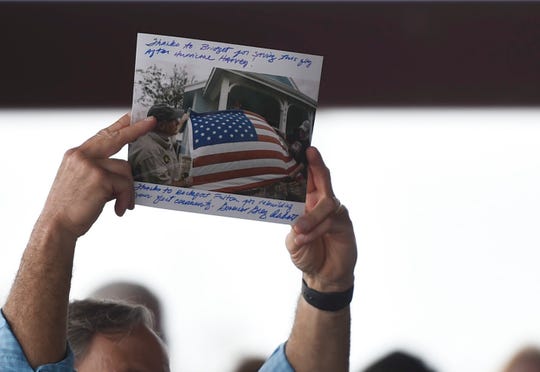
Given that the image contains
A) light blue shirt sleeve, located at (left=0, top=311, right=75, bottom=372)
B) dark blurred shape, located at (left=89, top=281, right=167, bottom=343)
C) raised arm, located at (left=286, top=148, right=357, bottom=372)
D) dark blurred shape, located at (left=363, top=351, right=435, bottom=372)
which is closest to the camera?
light blue shirt sleeve, located at (left=0, top=311, right=75, bottom=372)

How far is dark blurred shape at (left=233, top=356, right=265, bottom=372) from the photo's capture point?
10.5 ft

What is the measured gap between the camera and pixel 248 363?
10.8ft

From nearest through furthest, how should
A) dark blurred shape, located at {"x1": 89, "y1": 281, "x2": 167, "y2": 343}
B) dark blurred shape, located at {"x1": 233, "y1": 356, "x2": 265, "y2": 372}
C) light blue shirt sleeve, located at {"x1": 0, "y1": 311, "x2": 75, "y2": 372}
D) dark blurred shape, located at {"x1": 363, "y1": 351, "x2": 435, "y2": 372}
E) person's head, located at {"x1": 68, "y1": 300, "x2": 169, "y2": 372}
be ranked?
light blue shirt sleeve, located at {"x1": 0, "y1": 311, "x2": 75, "y2": 372} < person's head, located at {"x1": 68, "y1": 300, "x2": 169, "y2": 372} < dark blurred shape, located at {"x1": 363, "y1": 351, "x2": 435, "y2": 372} < dark blurred shape, located at {"x1": 89, "y1": 281, "x2": 167, "y2": 343} < dark blurred shape, located at {"x1": 233, "y1": 356, "x2": 265, "y2": 372}

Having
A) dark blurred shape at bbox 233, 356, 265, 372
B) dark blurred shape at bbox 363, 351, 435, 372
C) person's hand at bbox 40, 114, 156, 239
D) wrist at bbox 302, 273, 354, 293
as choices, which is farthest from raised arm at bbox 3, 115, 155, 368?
dark blurred shape at bbox 233, 356, 265, 372

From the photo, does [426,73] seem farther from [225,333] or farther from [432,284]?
[225,333]

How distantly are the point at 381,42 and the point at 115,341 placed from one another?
2.02 meters

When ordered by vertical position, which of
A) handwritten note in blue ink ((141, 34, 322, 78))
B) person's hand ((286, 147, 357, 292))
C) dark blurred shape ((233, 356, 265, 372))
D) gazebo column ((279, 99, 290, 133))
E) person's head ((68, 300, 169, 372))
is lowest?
dark blurred shape ((233, 356, 265, 372))

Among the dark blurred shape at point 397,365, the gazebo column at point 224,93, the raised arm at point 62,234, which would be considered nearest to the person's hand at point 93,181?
the raised arm at point 62,234

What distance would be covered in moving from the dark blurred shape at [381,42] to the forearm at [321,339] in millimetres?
1831

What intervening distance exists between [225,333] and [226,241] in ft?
1.13

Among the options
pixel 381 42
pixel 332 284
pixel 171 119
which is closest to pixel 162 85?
pixel 171 119

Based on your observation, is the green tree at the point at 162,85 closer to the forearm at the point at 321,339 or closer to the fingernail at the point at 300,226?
the fingernail at the point at 300,226

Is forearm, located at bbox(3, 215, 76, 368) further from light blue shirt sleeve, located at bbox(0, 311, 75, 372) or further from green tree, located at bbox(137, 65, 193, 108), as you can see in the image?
green tree, located at bbox(137, 65, 193, 108)

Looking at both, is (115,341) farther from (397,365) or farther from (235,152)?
(397,365)
